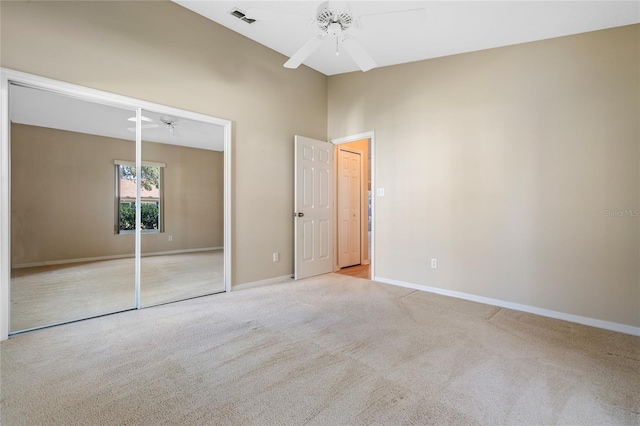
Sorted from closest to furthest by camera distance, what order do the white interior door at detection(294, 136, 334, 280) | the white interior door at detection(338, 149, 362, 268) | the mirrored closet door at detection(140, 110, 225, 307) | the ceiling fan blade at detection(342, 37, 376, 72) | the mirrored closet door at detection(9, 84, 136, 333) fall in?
the mirrored closet door at detection(9, 84, 136, 333)
the ceiling fan blade at detection(342, 37, 376, 72)
the mirrored closet door at detection(140, 110, 225, 307)
the white interior door at detection(294, 136, 334, 280)
the white interior door at detection(338, 149, 362, 268)

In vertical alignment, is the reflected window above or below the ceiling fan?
below

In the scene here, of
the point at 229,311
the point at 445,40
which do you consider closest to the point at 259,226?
the point at 229,311

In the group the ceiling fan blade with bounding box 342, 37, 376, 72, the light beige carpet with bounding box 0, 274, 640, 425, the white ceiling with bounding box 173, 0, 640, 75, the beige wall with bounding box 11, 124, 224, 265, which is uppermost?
the white ceiling with bounding box 173, 0, 640, 75

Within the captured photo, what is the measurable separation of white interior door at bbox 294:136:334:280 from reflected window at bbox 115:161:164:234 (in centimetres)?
177

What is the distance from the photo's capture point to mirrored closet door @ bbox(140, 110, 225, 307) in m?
3.25

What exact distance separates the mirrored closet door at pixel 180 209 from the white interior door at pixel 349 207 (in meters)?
2.21

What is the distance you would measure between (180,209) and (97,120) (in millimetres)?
1169

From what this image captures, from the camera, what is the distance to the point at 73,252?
3041 mm

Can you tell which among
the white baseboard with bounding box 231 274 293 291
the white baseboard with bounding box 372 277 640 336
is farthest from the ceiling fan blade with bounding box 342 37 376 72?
the white baseboard with bounding box 231 274 293 291

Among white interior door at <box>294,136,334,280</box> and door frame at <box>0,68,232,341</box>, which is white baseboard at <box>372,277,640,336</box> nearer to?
white interior door at <box>294,136,334,280</box>

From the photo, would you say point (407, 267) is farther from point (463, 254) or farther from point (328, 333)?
point (328, 333)

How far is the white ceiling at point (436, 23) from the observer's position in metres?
2.69

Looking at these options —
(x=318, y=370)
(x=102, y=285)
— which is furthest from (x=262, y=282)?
(x=318, y=370)

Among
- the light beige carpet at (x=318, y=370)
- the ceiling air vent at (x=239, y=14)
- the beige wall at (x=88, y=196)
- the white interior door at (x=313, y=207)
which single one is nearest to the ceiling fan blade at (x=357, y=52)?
the ceiling air vent at (x=239, y=14)
